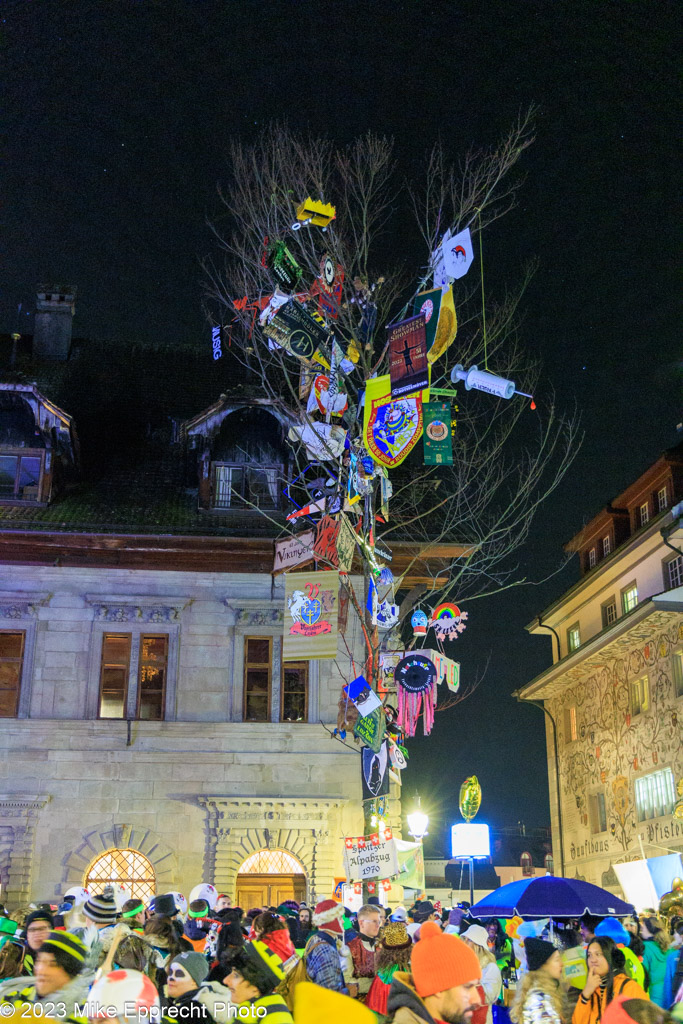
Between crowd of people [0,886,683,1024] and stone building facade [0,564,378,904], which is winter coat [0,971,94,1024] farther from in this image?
stone building facade [0,564,378,904]

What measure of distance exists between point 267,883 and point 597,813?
62.6ft

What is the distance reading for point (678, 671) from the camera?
1248 inches

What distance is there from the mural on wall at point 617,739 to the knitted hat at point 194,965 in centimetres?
2624

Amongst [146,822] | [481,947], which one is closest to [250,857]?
[146,822]

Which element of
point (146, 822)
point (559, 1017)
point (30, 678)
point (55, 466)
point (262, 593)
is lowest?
point (559, 1017)

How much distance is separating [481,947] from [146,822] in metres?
14.1

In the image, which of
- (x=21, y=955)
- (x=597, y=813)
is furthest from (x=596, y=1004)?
(x=597, y=813)

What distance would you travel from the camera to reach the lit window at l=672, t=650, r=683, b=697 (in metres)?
31.4

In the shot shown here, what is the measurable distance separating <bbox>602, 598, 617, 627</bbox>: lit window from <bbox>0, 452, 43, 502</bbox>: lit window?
22.0 meters

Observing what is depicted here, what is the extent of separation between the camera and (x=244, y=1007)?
19.5 ft

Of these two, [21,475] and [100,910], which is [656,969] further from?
[21,475]

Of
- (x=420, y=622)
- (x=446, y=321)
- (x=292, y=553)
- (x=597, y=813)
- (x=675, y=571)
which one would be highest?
(x=675, y=571)

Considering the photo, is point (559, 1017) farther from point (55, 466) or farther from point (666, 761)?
point (666, 761)

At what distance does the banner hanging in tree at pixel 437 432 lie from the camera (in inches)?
734
